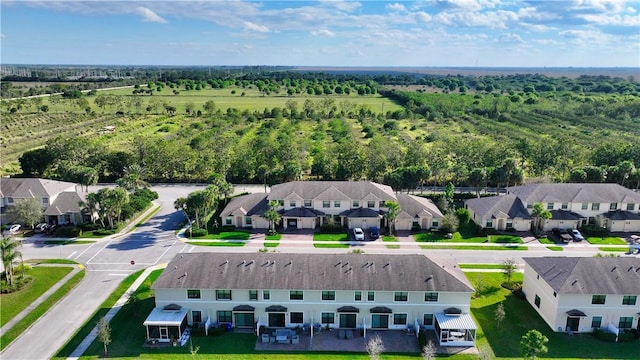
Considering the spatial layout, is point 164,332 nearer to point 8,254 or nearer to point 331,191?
point 8,254

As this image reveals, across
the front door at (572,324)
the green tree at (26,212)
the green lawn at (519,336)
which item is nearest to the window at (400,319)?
the green lawn at (519,336)

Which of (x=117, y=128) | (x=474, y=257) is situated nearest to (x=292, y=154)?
(x=474, y=257)

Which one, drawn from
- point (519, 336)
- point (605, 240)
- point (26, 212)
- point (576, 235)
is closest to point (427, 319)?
point (519, 336)

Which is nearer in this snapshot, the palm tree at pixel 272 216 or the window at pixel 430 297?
the window at pixel 430 297

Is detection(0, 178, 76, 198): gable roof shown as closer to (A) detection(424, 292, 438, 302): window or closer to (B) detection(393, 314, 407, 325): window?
(B) detection(393, 314, 407, 325): window

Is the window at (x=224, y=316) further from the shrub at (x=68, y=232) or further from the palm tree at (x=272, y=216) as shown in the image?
the shrub at (x=68, y=232)

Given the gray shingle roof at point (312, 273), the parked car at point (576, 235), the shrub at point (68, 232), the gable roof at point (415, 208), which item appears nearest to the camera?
the gray shingle roof at point (312, 273)

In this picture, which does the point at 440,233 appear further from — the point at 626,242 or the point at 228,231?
the point at 228,231

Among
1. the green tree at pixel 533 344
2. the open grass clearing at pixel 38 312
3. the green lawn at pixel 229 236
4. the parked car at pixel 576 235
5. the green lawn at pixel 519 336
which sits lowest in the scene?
the green lawn at pixel 519 336
